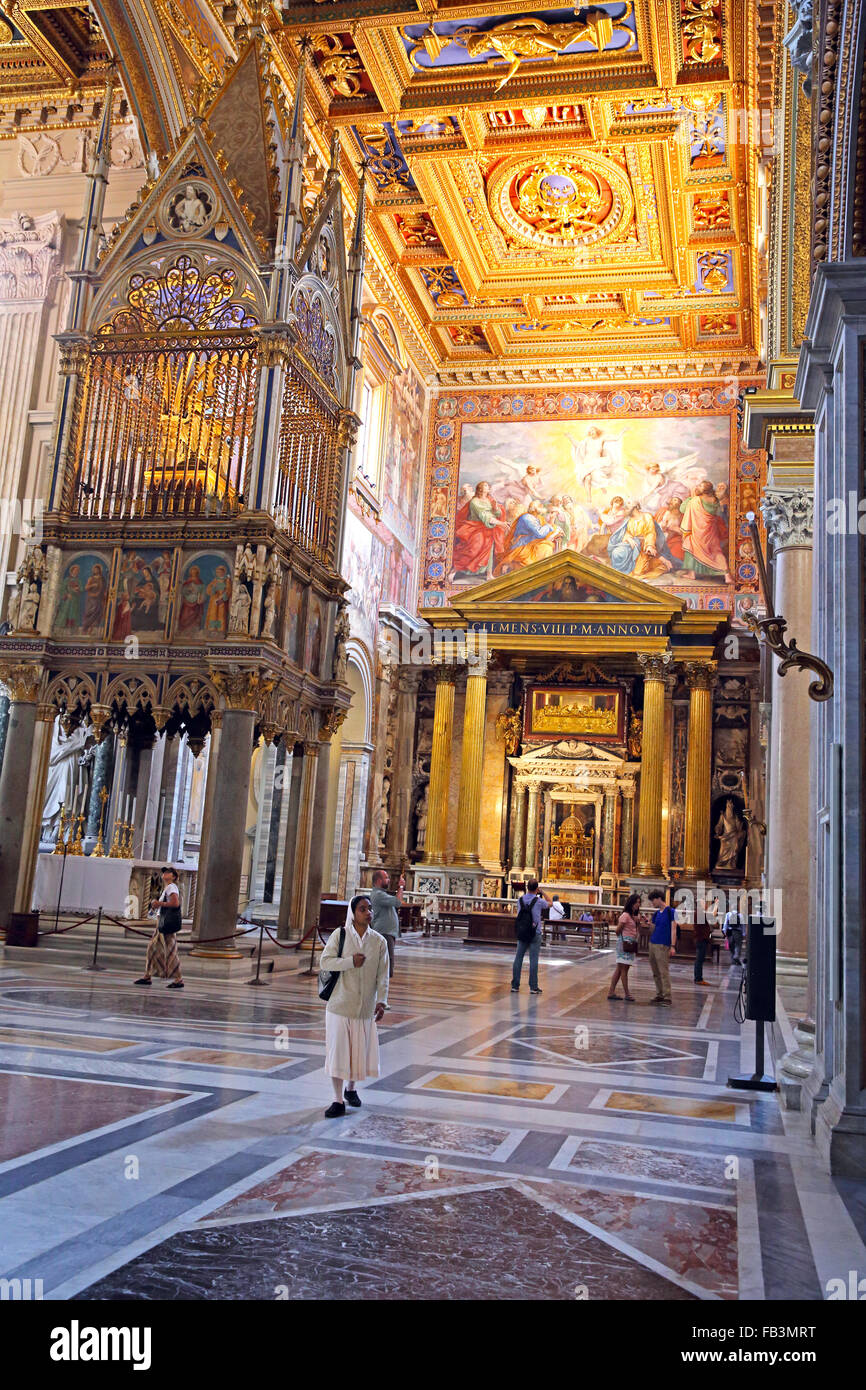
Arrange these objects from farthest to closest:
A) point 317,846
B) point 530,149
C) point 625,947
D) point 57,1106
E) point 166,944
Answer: point 530,149
point 317,846
point 625,947
point 166,944
point 57,1106

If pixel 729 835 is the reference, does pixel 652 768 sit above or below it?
above

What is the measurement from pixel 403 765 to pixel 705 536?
372 inches

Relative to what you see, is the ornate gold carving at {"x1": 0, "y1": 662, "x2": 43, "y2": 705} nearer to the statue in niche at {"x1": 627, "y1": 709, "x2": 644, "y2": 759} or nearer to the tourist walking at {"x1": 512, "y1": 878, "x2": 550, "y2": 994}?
the tourist walking at {"x1": 512, "y1": 878, "x2": 550, "y2": 994}

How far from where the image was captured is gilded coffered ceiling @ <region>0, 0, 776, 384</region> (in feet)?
64.3

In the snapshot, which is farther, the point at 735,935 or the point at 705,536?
the point at 705,536

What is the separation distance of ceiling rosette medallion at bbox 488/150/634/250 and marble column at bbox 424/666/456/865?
10346 millimetres

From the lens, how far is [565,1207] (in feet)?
14.8

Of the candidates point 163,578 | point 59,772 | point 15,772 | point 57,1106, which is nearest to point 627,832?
point 59,772

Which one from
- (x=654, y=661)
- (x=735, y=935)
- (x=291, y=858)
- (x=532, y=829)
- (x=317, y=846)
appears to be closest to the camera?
(x=291, y=858)

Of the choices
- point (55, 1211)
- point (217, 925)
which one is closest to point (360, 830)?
point (217, 925)

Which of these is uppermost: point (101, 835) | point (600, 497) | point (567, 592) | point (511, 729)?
point (600, 497)

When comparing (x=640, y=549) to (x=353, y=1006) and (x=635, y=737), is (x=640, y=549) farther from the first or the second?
(x=353, y=1006)

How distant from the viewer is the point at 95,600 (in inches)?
517
